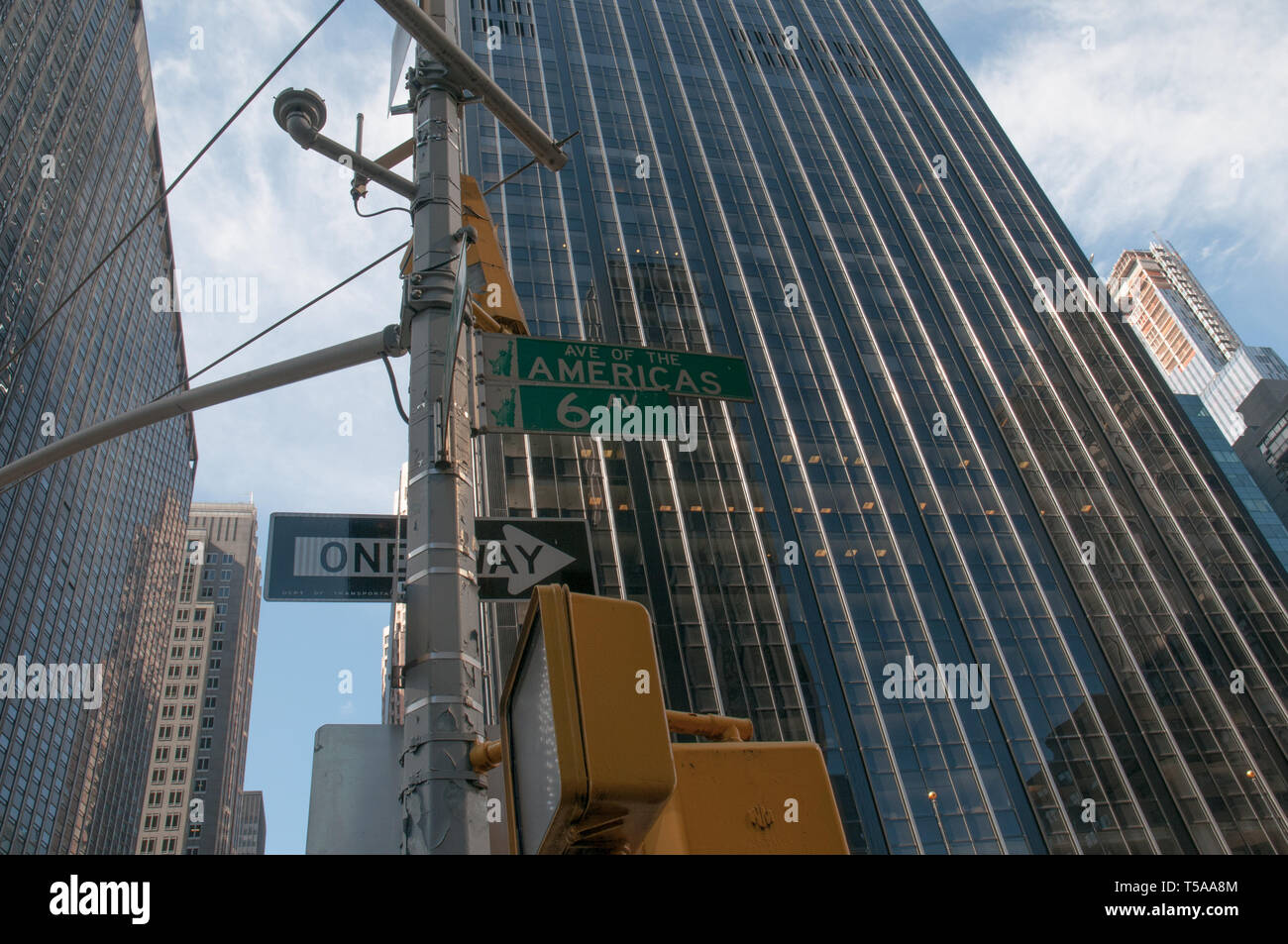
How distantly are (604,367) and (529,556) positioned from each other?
1.22 m

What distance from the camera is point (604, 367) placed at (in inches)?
210

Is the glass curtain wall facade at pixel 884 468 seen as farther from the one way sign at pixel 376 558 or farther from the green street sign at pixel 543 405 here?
the green street sign at pixel 543 405

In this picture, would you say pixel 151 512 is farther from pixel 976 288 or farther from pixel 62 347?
pixel 976 288

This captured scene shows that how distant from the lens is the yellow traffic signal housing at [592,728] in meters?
2.11

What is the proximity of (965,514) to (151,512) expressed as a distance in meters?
90.0

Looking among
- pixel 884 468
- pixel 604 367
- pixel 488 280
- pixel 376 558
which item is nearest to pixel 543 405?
pixel 604 367

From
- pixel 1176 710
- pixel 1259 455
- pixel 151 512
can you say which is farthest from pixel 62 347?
pixel 1259 455

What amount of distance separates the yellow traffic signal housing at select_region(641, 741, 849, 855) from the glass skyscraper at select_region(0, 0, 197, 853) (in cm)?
8194

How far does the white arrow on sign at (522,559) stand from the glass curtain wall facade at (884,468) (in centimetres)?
4231

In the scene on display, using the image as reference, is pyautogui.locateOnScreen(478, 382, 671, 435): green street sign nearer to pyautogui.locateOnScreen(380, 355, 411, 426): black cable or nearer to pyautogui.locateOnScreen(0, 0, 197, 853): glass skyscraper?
pyautogui.locateOnScreen(380, 355, 411, 426): black cable

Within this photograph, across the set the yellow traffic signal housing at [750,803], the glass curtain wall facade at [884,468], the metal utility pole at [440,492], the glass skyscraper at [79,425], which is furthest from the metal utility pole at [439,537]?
the glass skyscraper at [79,425]

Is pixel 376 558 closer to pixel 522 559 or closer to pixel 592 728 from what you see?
pixel 522 559
